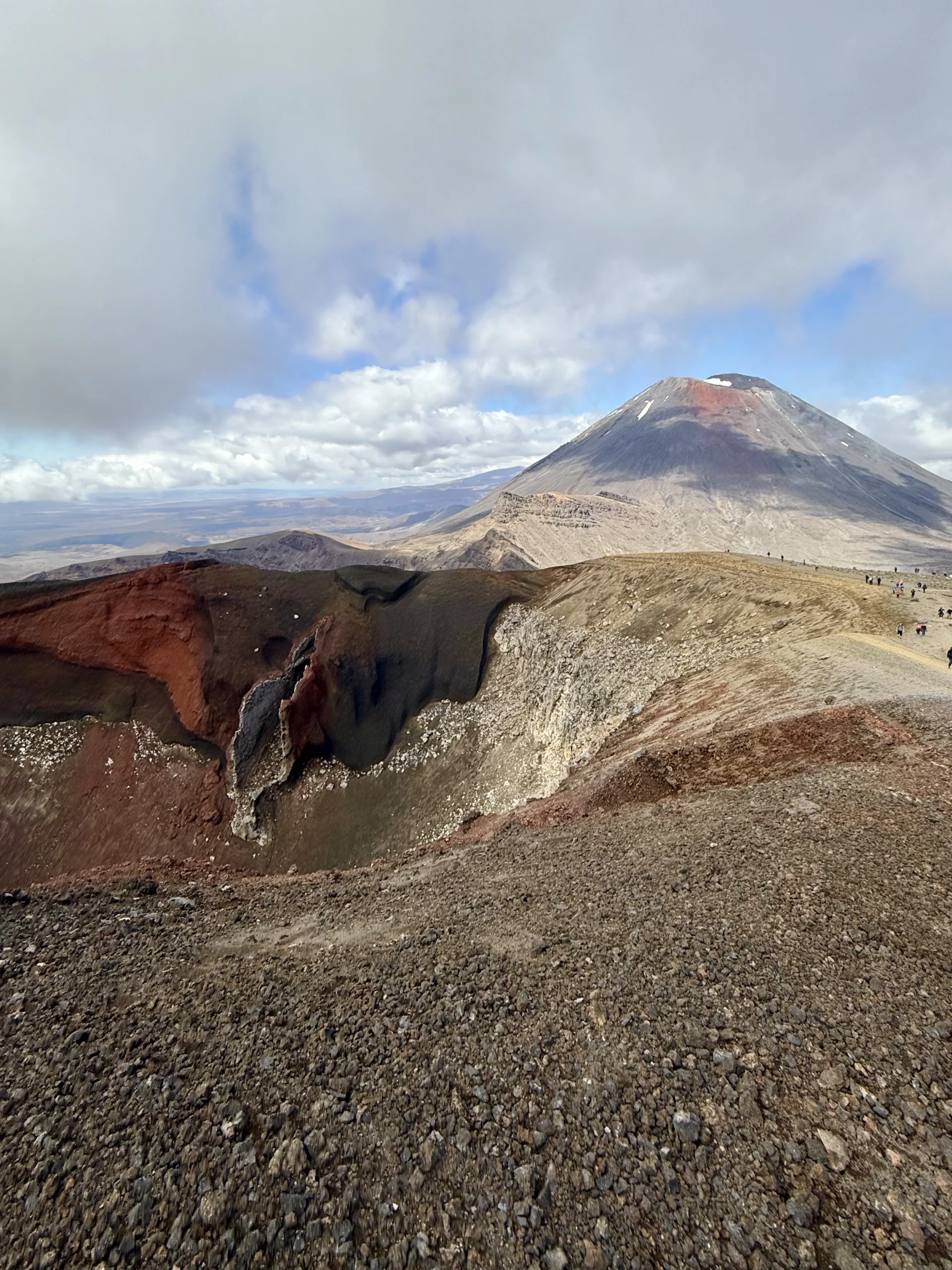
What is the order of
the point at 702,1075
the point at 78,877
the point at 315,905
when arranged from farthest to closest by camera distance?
the point at 78,877 < the point at 315,905 < the point at 702,1075

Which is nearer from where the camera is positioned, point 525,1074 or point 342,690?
point 525,1074

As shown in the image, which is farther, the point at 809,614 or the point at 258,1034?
the point at 809,614

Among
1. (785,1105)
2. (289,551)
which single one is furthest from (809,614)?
(289,551)

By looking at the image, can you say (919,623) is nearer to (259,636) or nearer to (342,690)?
(342,690)

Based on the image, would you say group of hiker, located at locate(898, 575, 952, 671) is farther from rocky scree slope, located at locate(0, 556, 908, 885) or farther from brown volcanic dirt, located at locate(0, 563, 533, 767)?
brown volcanic dirt, located at locate(0, 563, 533, 767)

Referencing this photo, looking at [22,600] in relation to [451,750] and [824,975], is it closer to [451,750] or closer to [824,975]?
[451,750]

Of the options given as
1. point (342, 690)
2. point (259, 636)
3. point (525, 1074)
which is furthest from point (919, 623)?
point (259, 636)

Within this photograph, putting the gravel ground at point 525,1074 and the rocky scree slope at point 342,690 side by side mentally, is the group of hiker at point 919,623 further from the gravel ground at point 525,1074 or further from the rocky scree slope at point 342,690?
the gravel ground at point 525,1074

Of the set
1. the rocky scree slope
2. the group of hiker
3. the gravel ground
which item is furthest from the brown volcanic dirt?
the gravel ground
